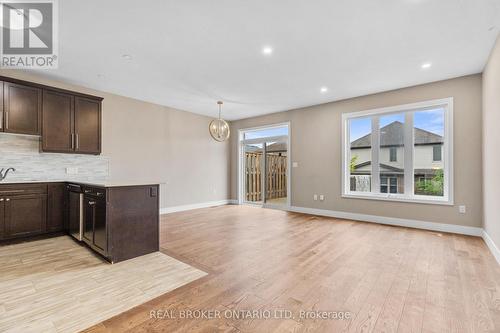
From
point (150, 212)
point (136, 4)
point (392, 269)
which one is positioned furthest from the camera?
point (150, 212)

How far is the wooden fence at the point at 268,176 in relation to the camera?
22.4ft

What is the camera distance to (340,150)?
5266 mm

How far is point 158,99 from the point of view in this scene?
17.1ft

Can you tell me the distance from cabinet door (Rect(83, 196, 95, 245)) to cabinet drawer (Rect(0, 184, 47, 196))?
3.71 ft

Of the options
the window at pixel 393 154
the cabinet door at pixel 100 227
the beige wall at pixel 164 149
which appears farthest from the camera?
the beige wall at pixel 164 149

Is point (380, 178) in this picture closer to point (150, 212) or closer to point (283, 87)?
point (283, 87)

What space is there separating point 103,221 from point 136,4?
239 cm

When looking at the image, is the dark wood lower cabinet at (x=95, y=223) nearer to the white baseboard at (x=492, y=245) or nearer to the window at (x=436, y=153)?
the white baseboard at (x=492, y=245)

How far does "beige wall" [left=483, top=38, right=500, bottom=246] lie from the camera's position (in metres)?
2.78

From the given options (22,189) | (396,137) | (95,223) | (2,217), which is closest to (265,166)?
(396,137)

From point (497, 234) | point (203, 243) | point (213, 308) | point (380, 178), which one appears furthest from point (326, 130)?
point (213, 308)

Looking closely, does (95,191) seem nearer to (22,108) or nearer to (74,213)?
(74,213)

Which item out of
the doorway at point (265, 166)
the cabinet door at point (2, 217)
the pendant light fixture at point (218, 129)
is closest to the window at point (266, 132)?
the doorway at point (265, 166)

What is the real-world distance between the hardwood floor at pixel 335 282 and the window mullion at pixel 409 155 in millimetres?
897
